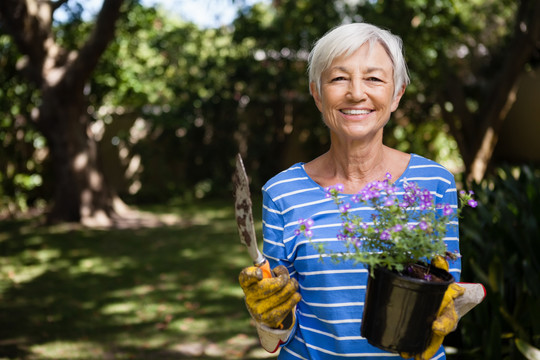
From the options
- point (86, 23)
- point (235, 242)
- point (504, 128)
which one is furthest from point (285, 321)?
point (504, 128)

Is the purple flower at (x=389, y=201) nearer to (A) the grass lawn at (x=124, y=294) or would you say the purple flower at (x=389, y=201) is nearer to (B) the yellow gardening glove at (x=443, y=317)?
(B) the yellow gardening glove at (x=443, y=317)

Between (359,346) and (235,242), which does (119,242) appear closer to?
(235,242)

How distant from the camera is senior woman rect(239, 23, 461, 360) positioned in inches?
62.2

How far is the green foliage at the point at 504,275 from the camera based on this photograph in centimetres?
292

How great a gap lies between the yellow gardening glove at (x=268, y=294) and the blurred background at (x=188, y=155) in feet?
5.26

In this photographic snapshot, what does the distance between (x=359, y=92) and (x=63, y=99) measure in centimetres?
870

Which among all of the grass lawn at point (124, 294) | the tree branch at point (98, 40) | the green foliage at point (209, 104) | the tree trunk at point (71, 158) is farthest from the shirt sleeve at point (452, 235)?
the tree trunk at point (71, 158)

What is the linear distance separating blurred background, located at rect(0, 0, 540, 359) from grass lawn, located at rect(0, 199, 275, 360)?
3cm

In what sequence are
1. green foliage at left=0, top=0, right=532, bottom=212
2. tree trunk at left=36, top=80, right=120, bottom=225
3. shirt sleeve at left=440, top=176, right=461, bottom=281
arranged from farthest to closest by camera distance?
green foliage at left=0, top=0, right=532, bottom=212 < tree trunk at left=36, top=80, right=120, bottom=225 < shirt sleeve at left=440, top=176, right=461, bottom=281

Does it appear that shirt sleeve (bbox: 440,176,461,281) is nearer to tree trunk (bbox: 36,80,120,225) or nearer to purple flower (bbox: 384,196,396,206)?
purple flower (bbox: 384,196,396,206)

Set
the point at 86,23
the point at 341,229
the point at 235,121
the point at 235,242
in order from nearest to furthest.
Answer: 1. the point at 341,229
2. the point at 235,242
3. the point at 86,23
4. the point at 235,121

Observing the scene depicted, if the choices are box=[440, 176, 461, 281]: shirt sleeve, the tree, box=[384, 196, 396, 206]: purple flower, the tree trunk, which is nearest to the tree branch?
the tree

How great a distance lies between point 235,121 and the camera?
1274cm

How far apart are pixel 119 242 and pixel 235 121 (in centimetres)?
511
